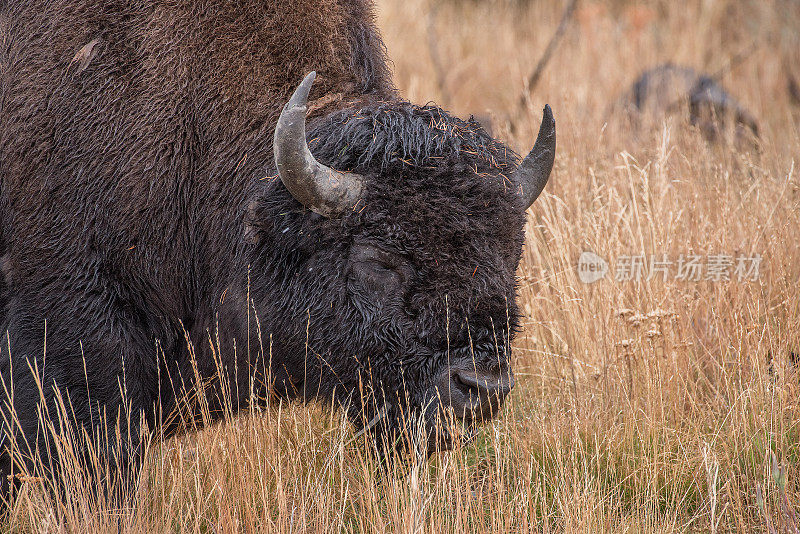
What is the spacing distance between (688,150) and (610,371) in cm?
273

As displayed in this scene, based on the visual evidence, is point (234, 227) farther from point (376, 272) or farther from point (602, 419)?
point (602, 419)

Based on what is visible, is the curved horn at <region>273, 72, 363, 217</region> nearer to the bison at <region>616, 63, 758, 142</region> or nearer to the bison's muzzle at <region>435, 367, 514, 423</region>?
the bison's muzzle at <region>435, 367, 514, 423</region>

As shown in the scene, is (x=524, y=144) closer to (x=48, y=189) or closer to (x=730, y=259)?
(x=730, y=259)

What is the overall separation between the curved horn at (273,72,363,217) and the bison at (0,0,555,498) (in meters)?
0.01

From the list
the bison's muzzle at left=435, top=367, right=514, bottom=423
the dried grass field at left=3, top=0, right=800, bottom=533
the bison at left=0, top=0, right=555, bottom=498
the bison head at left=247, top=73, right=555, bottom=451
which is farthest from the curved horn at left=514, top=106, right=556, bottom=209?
the dried grass field at left=3, top=0, right=800, bottom=533

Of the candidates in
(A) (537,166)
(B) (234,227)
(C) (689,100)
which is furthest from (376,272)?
(C) (689,100)

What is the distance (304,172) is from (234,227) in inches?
24.2

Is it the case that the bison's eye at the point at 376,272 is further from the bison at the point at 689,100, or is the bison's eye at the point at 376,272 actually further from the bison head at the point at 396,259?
the bison at the point at 689,100

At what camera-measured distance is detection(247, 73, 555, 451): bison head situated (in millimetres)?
3068

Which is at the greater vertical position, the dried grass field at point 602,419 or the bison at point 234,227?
the bison at point 234,227

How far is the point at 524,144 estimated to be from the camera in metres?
6.62

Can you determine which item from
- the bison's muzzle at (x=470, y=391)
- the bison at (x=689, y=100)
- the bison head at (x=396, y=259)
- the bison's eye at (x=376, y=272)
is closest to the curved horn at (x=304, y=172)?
the bison head at (x=396, y=259)

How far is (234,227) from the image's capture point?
3.47m

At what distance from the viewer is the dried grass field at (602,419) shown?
3322 mm
